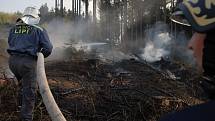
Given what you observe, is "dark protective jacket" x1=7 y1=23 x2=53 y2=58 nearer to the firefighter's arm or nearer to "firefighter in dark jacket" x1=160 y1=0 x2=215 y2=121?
the firefighter's arm

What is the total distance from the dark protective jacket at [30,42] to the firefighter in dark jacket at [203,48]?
5.23m

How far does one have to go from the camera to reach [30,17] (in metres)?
6.96

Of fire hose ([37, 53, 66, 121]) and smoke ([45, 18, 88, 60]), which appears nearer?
fire hose ([37, 53, 66, 121])

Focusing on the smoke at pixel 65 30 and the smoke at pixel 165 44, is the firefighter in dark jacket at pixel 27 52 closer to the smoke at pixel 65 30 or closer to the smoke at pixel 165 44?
the smoke at pixel 165 44

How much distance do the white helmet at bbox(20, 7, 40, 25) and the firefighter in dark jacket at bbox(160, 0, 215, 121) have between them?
5.56 m

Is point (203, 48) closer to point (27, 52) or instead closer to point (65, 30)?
point (27, 52)

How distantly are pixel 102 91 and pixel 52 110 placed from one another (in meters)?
2.47

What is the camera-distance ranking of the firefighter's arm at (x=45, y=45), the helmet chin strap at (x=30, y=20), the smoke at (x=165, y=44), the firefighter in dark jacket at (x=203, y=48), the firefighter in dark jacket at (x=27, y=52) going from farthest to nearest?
the smoke at (x=165, y=44) < the helmet chin strap at (x=30, y=20) < the firefighter's arm at (x=45, y=45) < the firefighter in dark jacket at (x=27, y=52) < the firefighter in dark jacket at (x=203, y=48)

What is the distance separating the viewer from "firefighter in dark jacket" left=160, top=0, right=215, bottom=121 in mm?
1374

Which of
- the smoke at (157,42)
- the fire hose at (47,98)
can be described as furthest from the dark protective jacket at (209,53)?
the smoke at (157,42)

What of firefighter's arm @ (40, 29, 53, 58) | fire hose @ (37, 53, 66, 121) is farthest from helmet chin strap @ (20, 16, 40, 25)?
fire hose @ (37, 53, 66, 121)

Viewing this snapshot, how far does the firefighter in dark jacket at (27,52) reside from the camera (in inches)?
254

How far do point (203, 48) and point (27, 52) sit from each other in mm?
5368

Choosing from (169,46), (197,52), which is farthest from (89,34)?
(197,52)
